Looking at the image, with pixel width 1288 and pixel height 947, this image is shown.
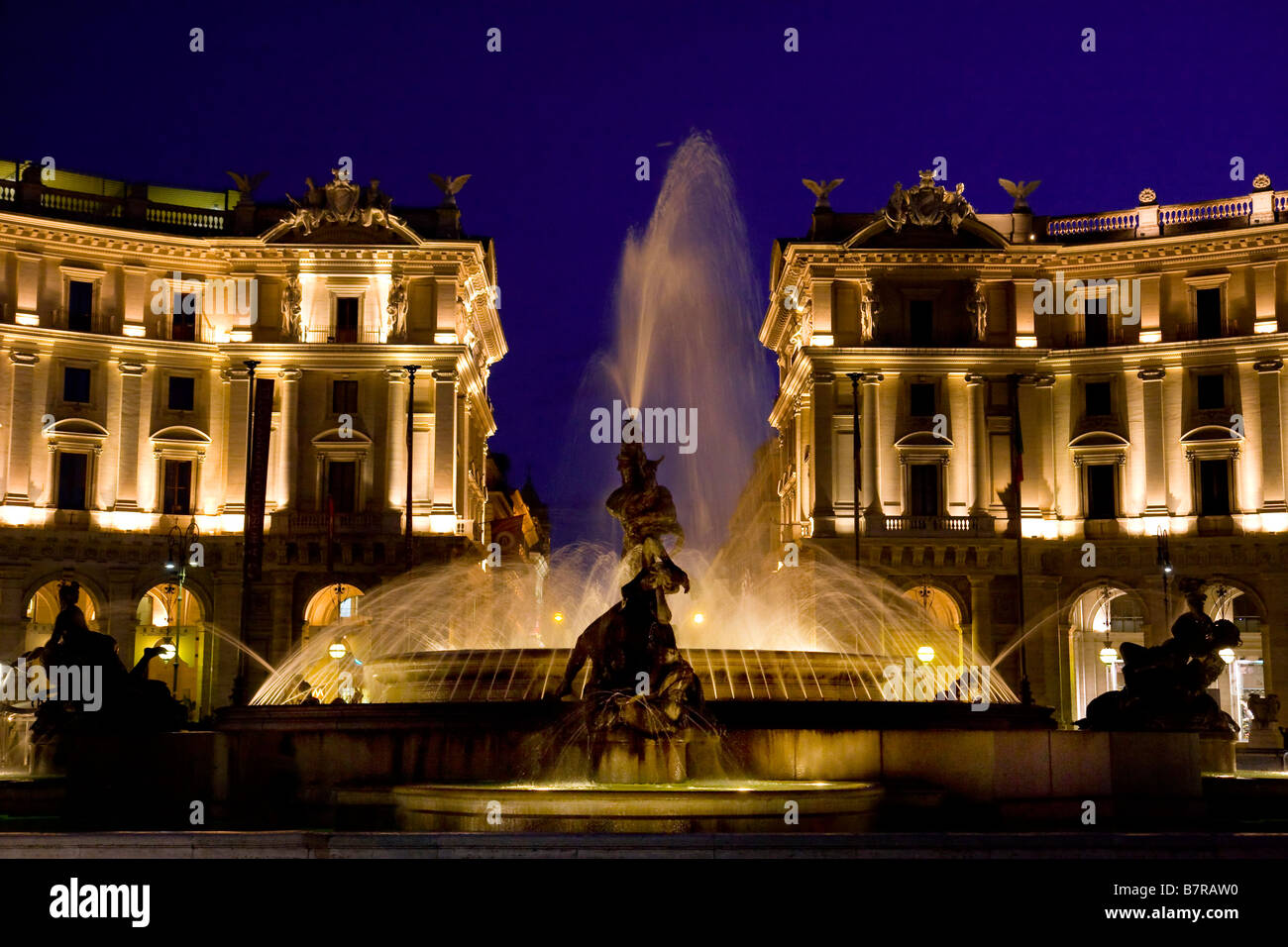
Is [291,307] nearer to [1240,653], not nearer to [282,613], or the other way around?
[282,613]

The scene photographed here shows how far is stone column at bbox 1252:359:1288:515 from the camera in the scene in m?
53.3

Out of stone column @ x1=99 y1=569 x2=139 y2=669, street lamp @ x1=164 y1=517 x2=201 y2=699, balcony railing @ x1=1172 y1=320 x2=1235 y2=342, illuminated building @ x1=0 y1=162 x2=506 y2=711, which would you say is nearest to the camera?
street lamp @ x1=164 y1=517 x2=201 y2=699

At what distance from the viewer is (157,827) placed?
53.8 feet

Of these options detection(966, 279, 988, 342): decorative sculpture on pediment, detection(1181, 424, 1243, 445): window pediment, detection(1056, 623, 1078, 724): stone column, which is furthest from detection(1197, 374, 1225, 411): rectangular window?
detection(1056, 623, 1078, 724): stone column

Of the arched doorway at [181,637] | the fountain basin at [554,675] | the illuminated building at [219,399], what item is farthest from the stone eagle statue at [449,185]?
the fountain basin at [554,675]

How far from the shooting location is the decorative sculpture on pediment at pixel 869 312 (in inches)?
2203

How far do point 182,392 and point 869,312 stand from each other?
2543 centimetres

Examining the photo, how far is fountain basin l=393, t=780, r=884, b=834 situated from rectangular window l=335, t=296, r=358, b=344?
42.8 meters

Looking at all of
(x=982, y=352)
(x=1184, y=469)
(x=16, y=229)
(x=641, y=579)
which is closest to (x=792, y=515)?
(x=982, y=352)

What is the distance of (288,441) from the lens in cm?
5453

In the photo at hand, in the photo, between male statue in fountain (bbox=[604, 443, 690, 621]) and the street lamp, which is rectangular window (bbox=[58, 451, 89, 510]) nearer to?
the street lamp

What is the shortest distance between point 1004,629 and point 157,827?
41.0 meters

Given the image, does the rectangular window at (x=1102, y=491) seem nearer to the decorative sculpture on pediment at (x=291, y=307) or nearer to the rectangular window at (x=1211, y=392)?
the rectangular window at (x=1211, y=392)

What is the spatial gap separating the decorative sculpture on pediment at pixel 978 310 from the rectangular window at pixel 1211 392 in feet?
26.0
